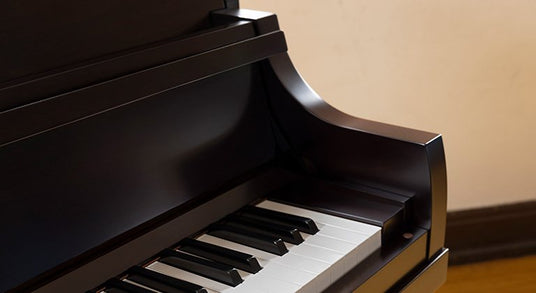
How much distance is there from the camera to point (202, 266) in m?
1.12

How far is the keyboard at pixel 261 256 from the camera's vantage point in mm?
1085

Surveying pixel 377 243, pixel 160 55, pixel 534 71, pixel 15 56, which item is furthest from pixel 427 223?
pixel 534 71

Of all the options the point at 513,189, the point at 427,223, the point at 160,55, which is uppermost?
the point at 160,55

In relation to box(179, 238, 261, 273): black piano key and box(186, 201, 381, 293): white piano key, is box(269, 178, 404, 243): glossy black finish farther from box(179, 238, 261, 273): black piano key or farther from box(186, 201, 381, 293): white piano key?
box(179, 238, 261, 273): black piano key

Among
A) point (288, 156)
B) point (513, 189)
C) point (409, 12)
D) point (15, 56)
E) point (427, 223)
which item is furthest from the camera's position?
point (513, 189)

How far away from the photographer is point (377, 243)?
125 centimetres

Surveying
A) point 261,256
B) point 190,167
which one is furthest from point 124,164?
point 261,256

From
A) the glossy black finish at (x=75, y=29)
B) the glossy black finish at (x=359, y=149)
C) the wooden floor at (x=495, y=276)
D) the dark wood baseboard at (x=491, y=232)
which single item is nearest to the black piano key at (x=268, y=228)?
the glossy black finish at (x=359, y=149)

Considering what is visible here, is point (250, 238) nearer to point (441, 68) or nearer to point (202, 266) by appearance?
point (202, 266)

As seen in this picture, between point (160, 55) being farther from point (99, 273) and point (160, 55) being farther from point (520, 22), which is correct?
point (520, 22)

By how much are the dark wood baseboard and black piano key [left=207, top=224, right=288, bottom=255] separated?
5.23ft

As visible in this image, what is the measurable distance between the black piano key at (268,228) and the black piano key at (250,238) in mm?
16

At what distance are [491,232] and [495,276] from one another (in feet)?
0.54

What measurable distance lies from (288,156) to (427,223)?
291mm
